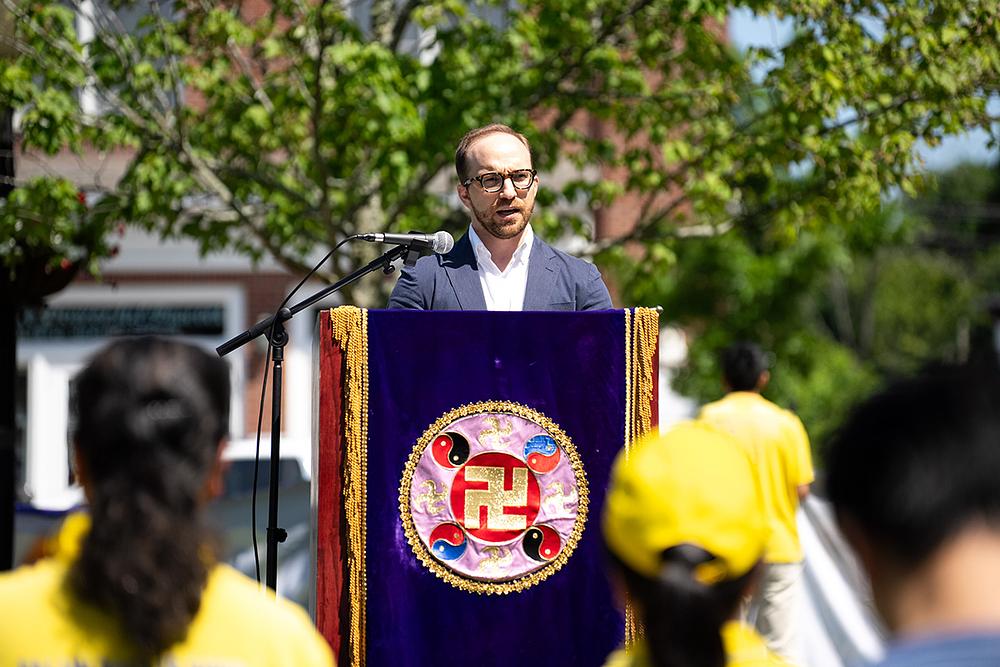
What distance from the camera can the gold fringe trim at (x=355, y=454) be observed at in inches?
134

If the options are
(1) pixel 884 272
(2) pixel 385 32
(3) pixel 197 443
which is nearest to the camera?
(3) pixel 197 443

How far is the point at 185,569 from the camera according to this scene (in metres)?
1.69

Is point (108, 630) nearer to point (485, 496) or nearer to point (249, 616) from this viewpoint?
point (249, 616)

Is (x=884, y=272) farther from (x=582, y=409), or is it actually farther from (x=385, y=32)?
(x=582, y=409)

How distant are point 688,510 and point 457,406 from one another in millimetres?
1821

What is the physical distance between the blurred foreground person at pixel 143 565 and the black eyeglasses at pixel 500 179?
6.88ft

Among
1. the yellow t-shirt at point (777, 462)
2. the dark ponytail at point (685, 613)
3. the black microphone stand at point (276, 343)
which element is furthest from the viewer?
the yellow t-shirt at point (777, 462)

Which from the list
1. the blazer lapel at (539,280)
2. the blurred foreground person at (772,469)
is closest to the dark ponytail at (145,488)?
the blazer lapel at (539,280)

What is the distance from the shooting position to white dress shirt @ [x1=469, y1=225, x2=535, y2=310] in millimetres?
3822

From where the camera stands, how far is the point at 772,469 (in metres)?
5.53

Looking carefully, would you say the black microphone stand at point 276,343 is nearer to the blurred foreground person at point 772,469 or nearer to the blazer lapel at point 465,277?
the blazer lapel at point 465,277

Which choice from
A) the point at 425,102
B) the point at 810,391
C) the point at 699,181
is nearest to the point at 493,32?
the point at 425,102

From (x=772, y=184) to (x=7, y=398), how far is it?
440 cm

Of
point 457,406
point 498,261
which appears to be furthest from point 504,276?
point 457,406
